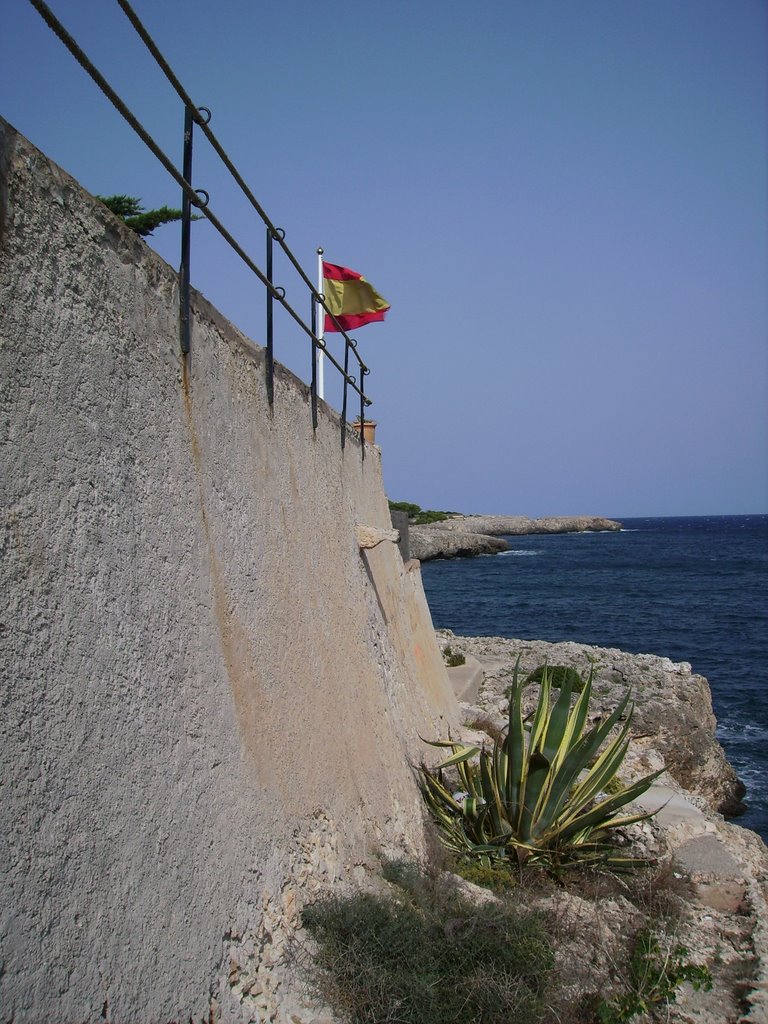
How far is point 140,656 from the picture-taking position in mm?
2834

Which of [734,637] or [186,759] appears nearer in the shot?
[186,759]

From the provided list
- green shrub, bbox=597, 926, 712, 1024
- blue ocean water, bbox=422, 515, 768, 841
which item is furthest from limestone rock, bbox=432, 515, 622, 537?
green shrub, bbox=597, 926, 712, 1024

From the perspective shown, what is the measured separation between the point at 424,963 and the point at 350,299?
18.8 feet

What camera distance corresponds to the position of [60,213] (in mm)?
2598

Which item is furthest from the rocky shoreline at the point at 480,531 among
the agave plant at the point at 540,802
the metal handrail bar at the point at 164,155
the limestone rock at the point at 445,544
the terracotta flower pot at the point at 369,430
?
the metal handrail bar at the point at 164,155

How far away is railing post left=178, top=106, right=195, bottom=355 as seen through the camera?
136 inches

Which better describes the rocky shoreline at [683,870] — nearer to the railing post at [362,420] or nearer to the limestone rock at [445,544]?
the railing post at [362,420]

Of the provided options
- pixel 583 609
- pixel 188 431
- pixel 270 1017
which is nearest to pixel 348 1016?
pixel 270 1017

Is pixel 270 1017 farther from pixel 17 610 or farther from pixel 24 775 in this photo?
pixel 17 610

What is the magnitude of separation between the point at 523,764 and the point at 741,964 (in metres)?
1.84

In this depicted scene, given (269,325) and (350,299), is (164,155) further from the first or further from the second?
(350,299)

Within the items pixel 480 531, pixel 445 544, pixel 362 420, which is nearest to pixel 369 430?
pixel 362 420

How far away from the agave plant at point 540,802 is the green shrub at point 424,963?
165cm

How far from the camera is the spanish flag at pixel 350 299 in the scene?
7492 millimetres
